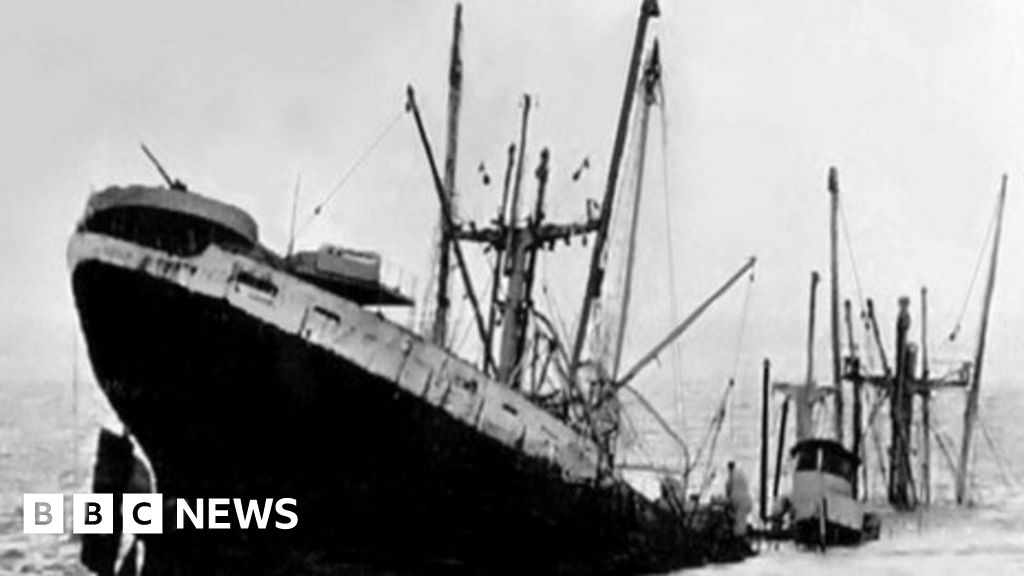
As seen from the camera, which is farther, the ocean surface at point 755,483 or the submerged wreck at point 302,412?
the ocean surface at point 755,483

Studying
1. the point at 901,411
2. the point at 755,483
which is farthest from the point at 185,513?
the point at 755,483

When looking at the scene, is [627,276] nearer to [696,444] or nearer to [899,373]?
[899,373]

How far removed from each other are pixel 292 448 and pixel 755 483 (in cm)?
4094

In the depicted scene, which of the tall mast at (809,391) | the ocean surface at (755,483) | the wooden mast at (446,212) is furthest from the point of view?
the tall mast at (809,391)

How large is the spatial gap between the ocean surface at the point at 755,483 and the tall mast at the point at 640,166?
3528 mm

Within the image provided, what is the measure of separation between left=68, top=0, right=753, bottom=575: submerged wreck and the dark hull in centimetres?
2

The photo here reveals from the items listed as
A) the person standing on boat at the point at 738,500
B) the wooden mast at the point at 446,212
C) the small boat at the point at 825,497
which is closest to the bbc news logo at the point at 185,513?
the wooden mast at the point at 446,212

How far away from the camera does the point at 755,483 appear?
5556 centimetres

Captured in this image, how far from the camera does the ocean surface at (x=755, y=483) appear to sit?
2370cm

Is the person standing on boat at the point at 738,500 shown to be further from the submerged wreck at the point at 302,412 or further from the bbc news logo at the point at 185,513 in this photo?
the bbc news logo at the point at 185,513

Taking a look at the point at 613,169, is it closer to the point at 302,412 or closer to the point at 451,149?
the point at 451,149

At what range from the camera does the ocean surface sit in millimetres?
23703

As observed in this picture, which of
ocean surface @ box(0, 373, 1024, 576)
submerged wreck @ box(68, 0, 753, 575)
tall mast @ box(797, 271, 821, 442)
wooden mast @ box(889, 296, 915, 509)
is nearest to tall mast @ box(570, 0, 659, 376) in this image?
submerged wreck @ box(68, 0, 753, 575)

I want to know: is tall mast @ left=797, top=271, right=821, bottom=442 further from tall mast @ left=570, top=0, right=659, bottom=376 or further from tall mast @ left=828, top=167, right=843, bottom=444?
tall mast @ left=570, top=0, right=659, bottom=376
